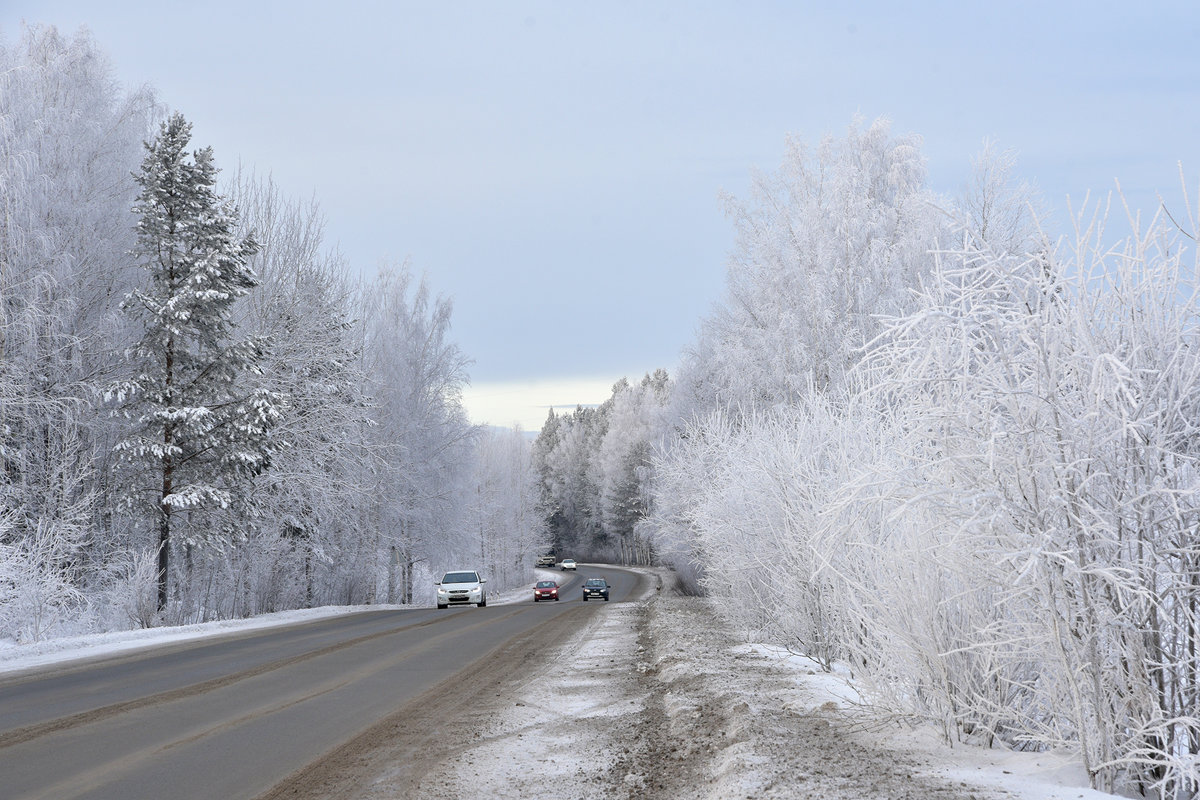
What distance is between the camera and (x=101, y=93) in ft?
86.7

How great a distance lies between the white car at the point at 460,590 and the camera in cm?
3266

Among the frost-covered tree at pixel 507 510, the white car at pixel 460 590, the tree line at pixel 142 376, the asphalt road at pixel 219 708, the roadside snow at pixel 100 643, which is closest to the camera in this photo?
the asphalt road at pixel 219 708

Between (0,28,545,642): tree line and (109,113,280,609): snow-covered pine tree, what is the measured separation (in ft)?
0.19

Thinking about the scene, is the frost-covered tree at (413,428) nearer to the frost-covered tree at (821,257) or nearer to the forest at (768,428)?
the forest at (768,428)

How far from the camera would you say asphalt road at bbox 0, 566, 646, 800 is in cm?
629

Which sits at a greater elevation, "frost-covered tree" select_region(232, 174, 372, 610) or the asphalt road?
"frost-covered tree" select_region(232, 174, 372, 610)

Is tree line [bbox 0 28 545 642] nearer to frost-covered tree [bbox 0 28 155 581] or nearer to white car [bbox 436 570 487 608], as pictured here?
frost-covered tree [bbox 0 28 155 581]

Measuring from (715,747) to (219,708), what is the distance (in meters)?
5.22

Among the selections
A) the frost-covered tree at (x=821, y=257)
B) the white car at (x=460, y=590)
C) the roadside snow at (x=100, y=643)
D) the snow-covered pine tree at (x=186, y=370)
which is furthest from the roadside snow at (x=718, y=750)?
the white car at (x=460, y=590)

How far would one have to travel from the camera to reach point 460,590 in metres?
32.8

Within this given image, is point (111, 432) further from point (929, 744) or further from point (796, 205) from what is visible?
point (929, 744)

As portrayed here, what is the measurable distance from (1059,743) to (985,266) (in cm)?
276

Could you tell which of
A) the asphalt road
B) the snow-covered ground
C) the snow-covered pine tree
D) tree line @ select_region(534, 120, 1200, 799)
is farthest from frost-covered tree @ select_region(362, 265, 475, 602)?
tree line @ select_region(534, 120, 1200, 799)

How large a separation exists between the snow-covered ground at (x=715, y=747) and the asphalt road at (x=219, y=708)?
1.05 metres
